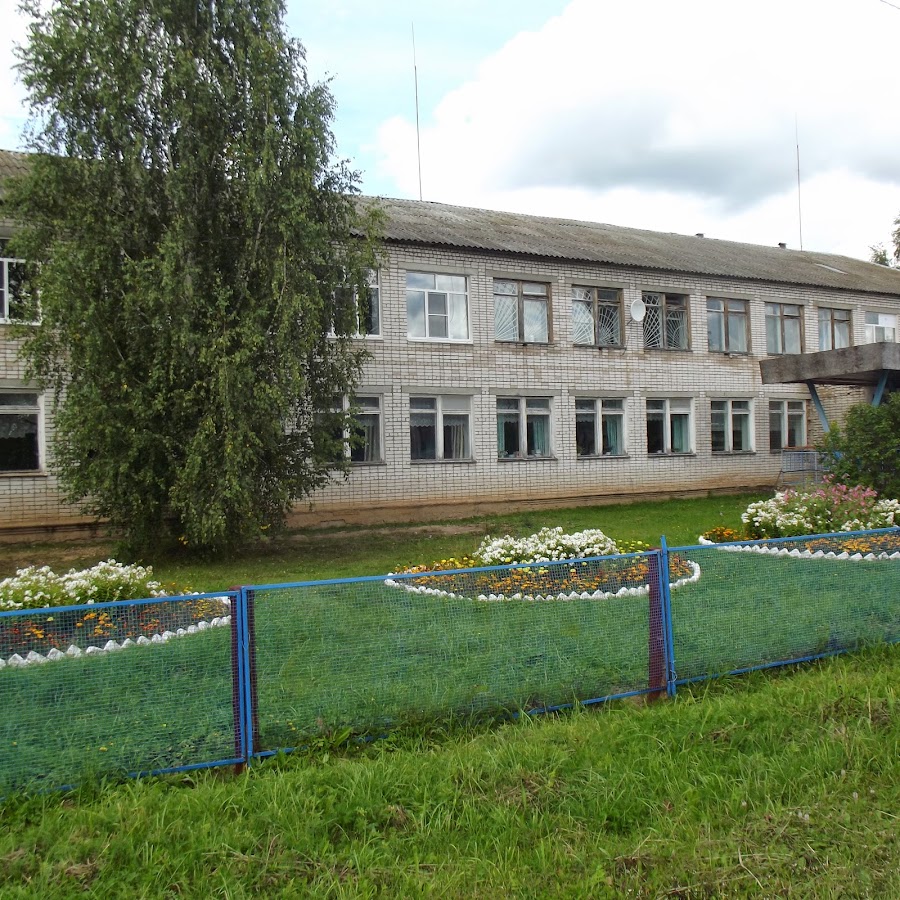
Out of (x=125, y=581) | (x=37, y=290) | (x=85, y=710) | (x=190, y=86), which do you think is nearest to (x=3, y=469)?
(x=37, y=290)

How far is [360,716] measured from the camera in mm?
5082

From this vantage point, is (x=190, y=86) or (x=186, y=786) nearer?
(x=186, y=786)

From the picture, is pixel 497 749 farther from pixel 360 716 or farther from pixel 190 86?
pixel 190 86

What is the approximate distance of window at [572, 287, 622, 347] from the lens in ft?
75.2

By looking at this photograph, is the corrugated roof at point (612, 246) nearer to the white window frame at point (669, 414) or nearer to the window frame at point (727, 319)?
the window frame at point (727, 319)

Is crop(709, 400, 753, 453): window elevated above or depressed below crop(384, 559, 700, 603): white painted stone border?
above

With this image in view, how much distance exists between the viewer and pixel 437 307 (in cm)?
2089

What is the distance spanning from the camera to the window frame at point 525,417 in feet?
71.2

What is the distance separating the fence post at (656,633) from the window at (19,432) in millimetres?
14467

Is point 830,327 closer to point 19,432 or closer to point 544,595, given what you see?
point 19,432

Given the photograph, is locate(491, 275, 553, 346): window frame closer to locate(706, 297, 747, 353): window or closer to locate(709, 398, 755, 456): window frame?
locate(706, 297, 747, 353): window

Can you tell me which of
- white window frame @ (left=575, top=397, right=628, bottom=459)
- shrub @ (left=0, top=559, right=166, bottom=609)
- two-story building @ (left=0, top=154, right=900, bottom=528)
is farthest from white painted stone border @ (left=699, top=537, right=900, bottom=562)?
white window frame @ (left=575, top=397, right=628, bottom=459)

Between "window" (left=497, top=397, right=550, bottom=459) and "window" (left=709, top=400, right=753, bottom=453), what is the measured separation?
18.8 ft

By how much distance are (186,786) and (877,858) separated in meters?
3.33
